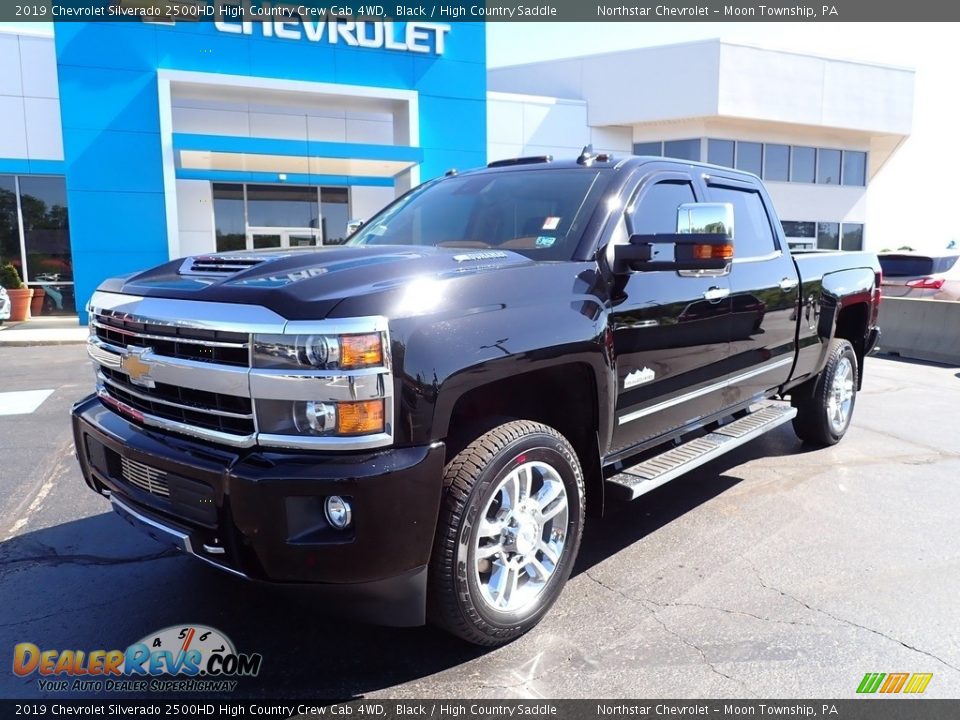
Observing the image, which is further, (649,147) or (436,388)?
(649,147)

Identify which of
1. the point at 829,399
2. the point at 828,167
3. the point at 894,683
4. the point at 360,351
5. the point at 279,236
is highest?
the point at 828,167

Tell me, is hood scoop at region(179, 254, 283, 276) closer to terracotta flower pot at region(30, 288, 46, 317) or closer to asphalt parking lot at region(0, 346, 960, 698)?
asphalt parking lot at region(0, 346, 960, 698)

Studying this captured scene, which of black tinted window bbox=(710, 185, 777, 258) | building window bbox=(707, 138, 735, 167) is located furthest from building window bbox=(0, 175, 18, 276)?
building window bbox=(707, 138, 735, 167)

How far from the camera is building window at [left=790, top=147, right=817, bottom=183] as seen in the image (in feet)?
84.6

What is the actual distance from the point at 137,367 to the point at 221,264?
21.1 inches

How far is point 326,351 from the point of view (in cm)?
234

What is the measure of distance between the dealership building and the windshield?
13.2m

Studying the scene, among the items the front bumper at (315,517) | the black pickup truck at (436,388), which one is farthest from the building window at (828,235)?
the front bumper at (315,517)

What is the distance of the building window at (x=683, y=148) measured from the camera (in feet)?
78.3

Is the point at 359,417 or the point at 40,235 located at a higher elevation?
the point at 40,235

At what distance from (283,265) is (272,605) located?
1578mm

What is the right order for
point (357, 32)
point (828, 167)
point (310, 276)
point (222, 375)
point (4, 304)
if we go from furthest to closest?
point (828, 167) < point (357, 32) < point (4, 304) < point (310, 276) < point (222, 375)

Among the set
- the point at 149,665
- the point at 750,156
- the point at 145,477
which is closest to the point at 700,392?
the point at 145,477

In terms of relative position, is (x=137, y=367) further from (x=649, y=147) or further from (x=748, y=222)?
(x=649, y=147)
